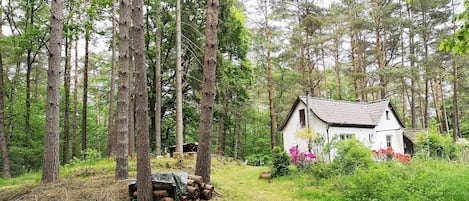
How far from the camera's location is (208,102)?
6.41 meters

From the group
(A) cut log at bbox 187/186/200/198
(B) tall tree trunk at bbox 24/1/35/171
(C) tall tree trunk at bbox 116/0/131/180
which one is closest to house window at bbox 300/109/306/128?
(C) tall tree trunk at bbox 116/0/131/180

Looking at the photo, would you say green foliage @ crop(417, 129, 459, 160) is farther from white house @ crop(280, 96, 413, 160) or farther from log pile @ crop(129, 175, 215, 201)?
log pile @ crop(129, 175, 215, 201)

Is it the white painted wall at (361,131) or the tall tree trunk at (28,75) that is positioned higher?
the tall tree trunk at (28,75)

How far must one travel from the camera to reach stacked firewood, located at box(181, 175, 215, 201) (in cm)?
543

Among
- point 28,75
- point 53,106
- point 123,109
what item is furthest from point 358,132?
point 28,75

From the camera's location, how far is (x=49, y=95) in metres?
6.67

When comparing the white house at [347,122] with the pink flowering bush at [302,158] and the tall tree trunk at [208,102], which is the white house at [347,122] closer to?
the pink flowering bush at [302,158]

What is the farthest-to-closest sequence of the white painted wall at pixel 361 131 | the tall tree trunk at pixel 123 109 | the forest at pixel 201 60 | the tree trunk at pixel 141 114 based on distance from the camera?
the white painted wall at pixel 361 131
the forest at pixel 201 60
the tall tree trunk at pixel 123 109
the tree trunk at pixel 141 114

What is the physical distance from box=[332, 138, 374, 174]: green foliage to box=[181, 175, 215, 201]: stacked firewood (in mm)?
4155

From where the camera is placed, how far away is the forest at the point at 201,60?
1244cm

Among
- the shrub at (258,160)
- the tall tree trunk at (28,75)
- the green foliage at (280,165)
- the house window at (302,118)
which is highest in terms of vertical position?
the tall tree trunk at (28,75)

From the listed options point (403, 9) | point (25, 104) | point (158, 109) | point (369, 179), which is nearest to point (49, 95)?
point (158, 109)

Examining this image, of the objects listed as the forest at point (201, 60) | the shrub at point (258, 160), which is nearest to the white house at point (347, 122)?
→ the forest at point (201, 60)

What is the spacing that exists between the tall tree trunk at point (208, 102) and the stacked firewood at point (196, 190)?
1.26 feet
